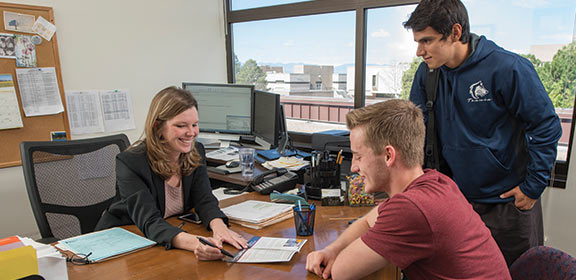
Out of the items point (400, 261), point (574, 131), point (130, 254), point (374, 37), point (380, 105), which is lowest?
point (130, 254)

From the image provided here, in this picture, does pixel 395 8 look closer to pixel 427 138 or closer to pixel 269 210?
pixel 427 138

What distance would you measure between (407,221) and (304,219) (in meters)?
0.49

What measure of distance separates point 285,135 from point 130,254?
5.20 ft

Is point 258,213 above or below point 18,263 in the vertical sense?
below

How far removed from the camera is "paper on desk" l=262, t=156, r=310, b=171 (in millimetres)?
2345

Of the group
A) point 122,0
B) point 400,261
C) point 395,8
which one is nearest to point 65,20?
point 122,0

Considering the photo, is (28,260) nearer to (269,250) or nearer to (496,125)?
(269,250)

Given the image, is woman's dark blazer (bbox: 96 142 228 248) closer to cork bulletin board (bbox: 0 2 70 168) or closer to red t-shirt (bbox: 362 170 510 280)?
red t-shirt (bbox: 362 170 510 280)

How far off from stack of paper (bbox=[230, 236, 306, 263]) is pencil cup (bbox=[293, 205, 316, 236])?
0.05m

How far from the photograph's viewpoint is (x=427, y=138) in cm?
185

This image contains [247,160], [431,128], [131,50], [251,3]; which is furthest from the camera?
[251,3]

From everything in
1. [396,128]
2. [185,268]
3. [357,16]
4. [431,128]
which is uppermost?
[357,16]

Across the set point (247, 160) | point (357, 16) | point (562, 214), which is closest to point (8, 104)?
point (247, 160)

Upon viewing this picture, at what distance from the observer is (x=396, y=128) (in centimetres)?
112
